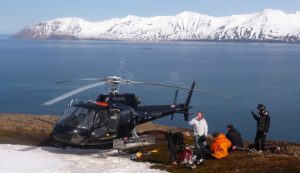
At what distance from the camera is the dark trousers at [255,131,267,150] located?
20.6 meters

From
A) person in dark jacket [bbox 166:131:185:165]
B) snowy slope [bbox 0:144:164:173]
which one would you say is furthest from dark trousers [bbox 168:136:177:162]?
snowy slope [bbox 0:144:164:173]

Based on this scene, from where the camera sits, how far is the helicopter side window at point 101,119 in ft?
64.4

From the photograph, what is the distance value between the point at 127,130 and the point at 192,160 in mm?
4362

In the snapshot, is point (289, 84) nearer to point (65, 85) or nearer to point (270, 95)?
point (270, 95)

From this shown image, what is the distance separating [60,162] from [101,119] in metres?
2.80

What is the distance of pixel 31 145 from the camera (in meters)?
23.1

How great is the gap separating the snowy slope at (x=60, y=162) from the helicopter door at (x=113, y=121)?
3.97 ft

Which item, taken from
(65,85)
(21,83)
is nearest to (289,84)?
(65,85)

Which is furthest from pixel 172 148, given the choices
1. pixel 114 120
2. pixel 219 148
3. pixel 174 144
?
pixel 114 120

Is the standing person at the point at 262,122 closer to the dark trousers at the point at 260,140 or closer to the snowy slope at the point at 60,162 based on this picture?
the dark trousers at the point at 260,140

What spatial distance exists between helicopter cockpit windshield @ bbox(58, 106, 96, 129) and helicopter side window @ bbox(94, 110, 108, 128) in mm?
243

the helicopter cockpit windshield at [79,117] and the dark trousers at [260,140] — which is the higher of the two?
the helicopter cockpit windshield at [79,117]

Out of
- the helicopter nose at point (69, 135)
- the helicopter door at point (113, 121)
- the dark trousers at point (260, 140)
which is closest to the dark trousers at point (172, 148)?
the helicopter door at point (113, 121)

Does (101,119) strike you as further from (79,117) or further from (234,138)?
(234,138)
